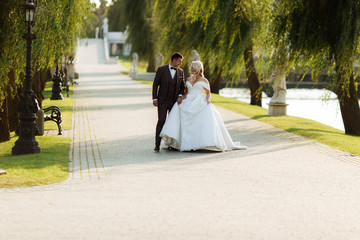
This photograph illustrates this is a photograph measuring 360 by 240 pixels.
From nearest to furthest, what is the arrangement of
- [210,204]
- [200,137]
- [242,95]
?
1. [210,204]
2. [200,137]
3. [242,95]

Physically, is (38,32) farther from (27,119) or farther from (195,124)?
(195,124)

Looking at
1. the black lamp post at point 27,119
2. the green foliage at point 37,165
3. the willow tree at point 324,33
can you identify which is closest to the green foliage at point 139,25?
the willow tree at point 324,33

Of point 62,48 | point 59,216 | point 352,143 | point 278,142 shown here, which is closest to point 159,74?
point 62,48

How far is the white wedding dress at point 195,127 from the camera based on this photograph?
11.8 meters

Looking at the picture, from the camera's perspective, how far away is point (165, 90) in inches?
472

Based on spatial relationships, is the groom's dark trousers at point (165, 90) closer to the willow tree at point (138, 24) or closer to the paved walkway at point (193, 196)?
the paved walkway at point (193, 196)

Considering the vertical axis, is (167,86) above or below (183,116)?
above

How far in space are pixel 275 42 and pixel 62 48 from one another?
5587mm

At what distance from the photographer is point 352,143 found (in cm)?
1370

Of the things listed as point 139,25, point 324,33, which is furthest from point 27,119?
point 139,25

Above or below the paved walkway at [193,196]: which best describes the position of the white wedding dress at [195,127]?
above

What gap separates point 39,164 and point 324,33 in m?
8.00

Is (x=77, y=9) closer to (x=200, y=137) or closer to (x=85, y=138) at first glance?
(x=85, y=138)

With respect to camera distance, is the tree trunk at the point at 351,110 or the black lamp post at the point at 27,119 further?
the tree trunk at the point at 351,110
